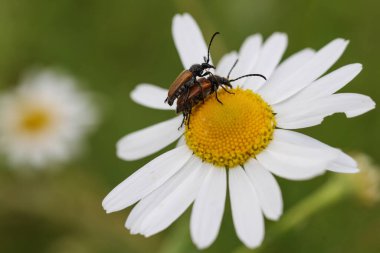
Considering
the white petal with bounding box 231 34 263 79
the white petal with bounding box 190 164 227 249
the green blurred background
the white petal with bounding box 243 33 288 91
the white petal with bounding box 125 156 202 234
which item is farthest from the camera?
the green blurred background

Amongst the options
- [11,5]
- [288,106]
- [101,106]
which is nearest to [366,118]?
[288,106]

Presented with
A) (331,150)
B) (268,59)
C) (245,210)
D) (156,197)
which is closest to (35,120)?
(268,59)

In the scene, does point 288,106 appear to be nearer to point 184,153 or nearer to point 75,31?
point 184,153

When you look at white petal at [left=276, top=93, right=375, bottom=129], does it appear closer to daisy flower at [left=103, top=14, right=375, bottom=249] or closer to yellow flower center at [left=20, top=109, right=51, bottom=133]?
daisy flower at [left=103, top=14, right=375, bottom=249]

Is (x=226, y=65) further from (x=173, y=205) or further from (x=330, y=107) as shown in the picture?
(x=173, y=205)

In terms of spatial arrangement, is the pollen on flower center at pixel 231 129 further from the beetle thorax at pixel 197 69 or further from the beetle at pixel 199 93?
the beetle thorax at pixel 197 69

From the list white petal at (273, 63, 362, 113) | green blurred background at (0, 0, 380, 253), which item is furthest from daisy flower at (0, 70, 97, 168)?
white petal at (273, 63, 362, 113)
